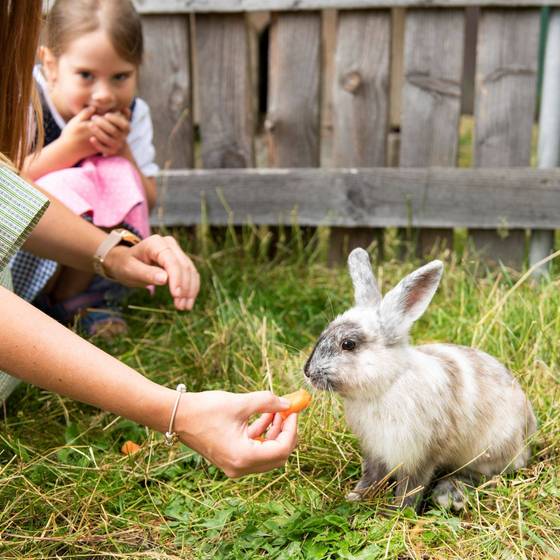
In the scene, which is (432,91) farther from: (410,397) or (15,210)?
(15,210)

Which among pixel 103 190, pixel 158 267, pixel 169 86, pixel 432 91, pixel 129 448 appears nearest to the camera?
pixel 129 448

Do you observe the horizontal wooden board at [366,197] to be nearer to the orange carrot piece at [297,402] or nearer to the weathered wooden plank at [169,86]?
the weathered wooden plank at [169,86]

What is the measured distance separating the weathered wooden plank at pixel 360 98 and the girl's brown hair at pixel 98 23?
1010 millimetres

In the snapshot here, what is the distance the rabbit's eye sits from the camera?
2.08 meters

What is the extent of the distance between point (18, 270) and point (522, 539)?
6.49 ft

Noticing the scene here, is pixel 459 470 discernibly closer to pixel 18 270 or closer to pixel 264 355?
pixel 264 355

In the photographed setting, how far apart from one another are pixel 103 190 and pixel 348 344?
1.44 m

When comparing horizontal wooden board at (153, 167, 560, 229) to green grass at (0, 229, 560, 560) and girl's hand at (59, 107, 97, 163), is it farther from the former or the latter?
girl's hand at (59, 107, 97, 163)

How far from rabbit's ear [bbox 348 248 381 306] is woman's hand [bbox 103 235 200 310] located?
22.2 inches

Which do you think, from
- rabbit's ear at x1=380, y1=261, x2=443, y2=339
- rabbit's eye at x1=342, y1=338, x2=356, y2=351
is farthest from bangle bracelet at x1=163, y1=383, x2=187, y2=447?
rabbit's ear at x1=380, y1=261, x2=443, y2=339

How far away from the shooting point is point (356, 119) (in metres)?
3.77

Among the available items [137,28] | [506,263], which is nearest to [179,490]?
[137,28]

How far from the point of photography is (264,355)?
2625 mm

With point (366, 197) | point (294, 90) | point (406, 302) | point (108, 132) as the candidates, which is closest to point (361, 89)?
point (294, 90)
